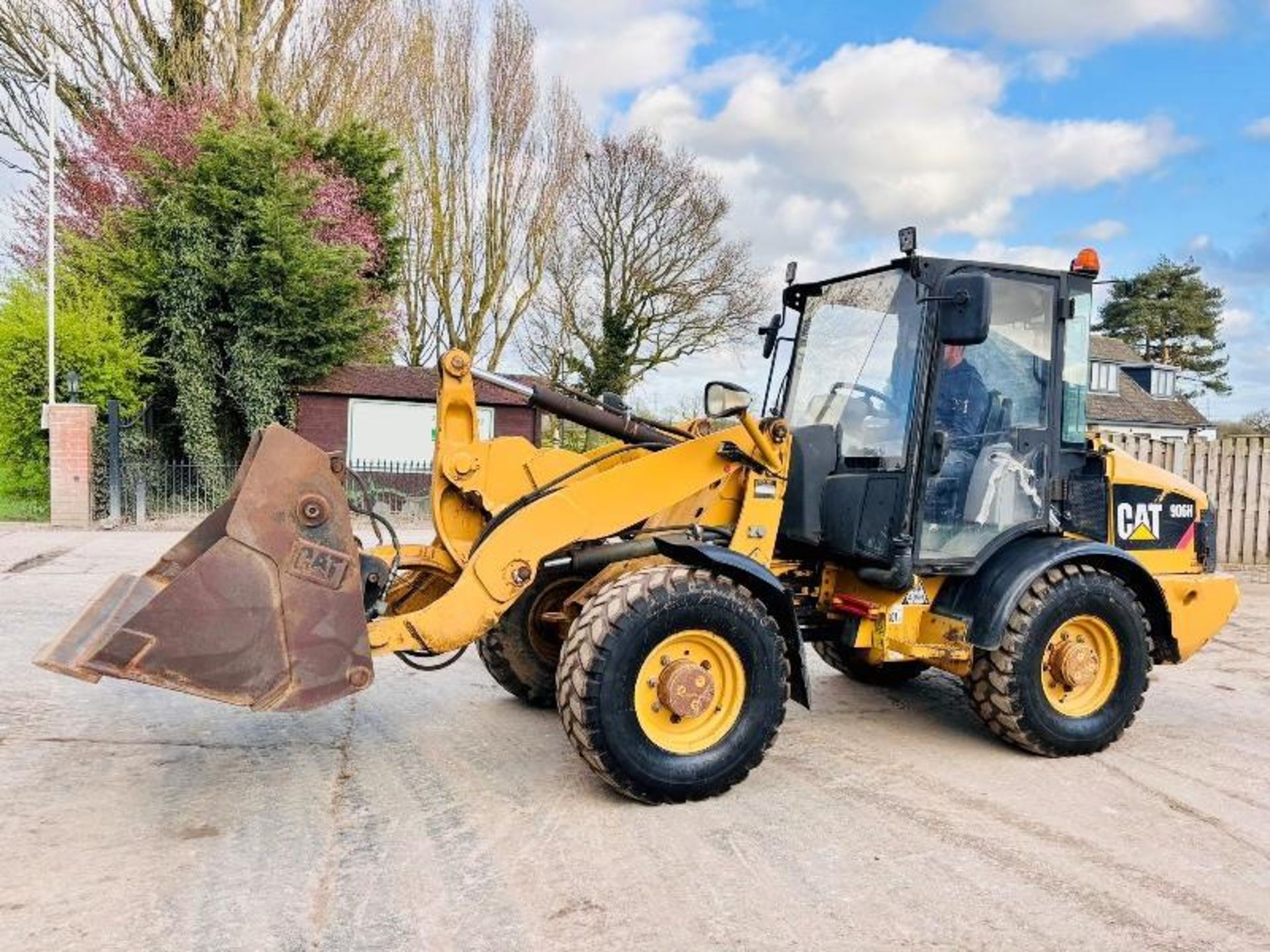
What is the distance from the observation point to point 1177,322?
46562mm

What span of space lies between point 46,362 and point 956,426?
591 inches

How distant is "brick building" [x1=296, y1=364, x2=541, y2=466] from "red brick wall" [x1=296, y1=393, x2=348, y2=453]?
0.04 ft

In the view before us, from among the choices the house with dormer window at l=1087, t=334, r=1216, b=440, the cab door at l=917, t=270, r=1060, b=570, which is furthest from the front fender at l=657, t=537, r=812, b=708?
the house with dormer window at l=1087, t=334, r=1216, b=440

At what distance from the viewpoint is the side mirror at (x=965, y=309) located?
439 centimetres

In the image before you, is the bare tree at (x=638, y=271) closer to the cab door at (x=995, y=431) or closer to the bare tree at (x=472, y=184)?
the bare tree at (x=472, y=184)

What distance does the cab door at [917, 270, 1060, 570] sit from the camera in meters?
4.93

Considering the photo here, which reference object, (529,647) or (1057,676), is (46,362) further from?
(1057,676)

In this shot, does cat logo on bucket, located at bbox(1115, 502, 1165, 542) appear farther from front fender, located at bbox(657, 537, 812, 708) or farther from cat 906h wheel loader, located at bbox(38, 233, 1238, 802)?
front fender, located at bbox(657, 537, 812, 708)

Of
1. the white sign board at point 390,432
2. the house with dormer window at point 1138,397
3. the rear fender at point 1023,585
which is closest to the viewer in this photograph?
the rear fender at point 1023,585

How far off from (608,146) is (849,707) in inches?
971

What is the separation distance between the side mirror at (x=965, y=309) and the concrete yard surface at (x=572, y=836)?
2010mm

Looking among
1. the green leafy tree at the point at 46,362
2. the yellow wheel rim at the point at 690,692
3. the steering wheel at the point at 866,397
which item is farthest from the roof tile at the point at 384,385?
the yellow wheel rim at the point at 690,692

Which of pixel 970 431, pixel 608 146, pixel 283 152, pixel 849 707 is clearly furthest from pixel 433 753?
pixel 608 146

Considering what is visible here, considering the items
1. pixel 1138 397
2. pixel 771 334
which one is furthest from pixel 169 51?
pixel 1138 397
